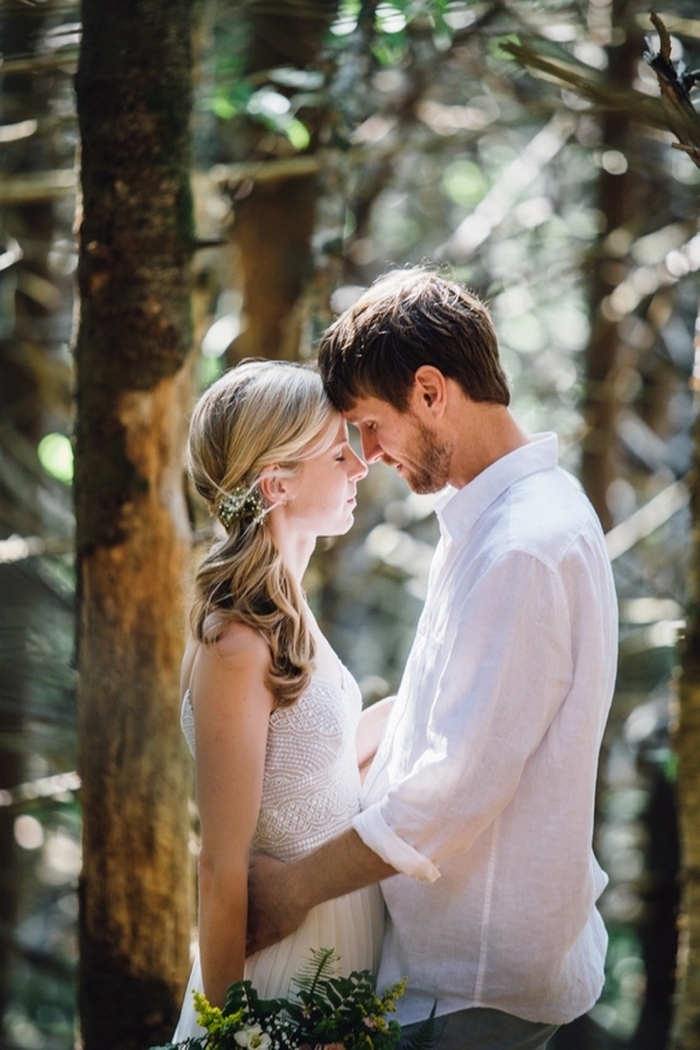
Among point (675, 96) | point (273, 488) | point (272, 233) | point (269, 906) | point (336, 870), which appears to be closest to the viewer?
point (675, 96)

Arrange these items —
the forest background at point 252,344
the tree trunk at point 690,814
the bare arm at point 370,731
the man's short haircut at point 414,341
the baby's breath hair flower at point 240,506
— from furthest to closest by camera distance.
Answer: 1. the tree trunk at point 690,814
2. the forest background at point 252,344
3. the bare arm at point 370,731
4. the baby's breath hair flower at point 240,506
5. the man's short haircut at point 414,341

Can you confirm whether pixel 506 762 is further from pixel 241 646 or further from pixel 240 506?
pixel 240 506

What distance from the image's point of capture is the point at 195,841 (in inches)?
128

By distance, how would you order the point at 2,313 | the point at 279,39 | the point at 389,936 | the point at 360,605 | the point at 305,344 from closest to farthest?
the point at 389,936 < the point at 305,344 < the point at 279,39 < the point at 2,313 < the point at 360,605

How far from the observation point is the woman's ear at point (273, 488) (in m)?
2.32

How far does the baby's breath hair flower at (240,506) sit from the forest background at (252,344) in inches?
23.5

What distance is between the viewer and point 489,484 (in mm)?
2160

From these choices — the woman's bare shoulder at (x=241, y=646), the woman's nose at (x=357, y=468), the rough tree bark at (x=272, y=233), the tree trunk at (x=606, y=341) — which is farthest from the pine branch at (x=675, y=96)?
the tree trunk at (x=606, y=341)

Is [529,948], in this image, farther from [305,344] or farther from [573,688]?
[305,344]

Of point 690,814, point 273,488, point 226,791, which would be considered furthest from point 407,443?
point 690,814

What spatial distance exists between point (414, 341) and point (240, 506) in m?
0.50

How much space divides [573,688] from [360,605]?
5713mm

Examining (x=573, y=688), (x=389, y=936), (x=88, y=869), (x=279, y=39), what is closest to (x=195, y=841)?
(x=88, y=869)

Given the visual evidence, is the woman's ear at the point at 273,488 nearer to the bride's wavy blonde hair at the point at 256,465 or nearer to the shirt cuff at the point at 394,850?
the bride's wavy blonde hair at the point at 256,465
